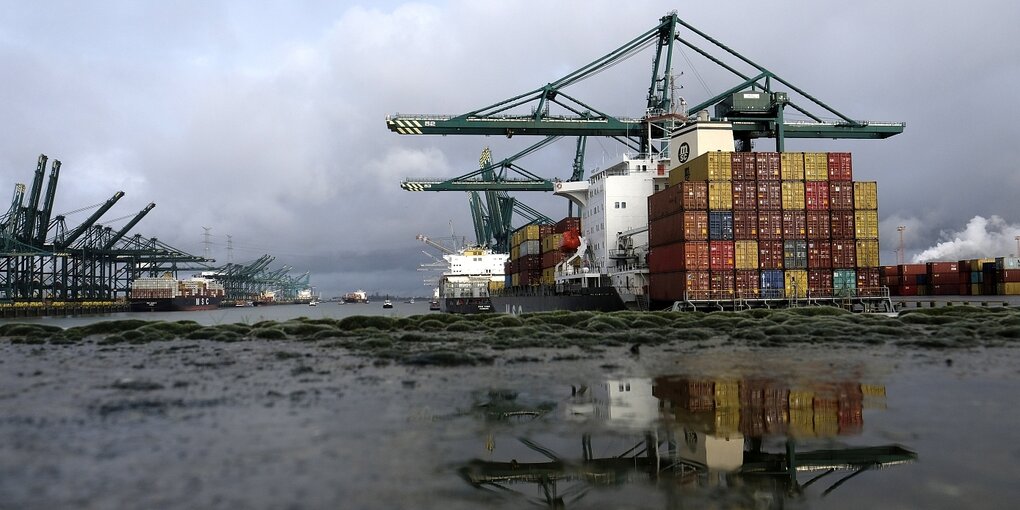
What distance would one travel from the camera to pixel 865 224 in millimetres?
45562

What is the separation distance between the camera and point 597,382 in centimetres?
1360

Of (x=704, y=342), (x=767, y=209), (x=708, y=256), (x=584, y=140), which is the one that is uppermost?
(x=584, y=140)

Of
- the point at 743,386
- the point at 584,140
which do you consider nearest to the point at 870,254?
the point at 743,386

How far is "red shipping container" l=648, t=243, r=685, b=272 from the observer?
43219 mm

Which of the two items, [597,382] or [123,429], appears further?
[597,382]

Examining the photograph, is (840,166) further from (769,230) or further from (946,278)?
(946,278)

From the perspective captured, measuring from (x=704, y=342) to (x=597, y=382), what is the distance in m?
11.4

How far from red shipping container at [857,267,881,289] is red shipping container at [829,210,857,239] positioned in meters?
2.61

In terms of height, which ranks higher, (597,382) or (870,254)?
(870,254)

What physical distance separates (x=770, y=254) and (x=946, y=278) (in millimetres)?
68372

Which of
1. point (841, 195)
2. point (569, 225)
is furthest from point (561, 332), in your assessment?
point (569, 225)

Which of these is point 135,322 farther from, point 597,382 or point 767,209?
point 767,209

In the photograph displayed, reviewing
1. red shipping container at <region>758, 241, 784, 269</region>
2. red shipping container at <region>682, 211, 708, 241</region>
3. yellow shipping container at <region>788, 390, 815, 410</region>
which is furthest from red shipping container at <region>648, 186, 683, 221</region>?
yellow shipping container at <region>788, 390, 815, 410</region>

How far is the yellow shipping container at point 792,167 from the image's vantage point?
148 feet
